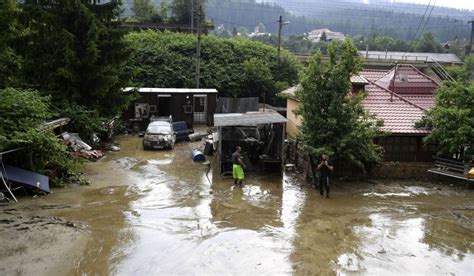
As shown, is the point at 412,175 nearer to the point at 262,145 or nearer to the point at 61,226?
the point at 262,145

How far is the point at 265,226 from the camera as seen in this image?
43.5ft

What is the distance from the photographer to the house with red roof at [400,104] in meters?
20.4

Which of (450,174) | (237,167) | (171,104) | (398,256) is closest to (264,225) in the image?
(398,256)

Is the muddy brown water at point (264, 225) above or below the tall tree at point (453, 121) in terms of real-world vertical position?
below

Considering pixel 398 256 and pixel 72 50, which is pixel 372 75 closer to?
pixel 72 50

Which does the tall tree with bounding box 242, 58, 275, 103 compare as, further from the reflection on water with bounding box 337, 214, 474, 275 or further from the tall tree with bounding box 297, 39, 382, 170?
the reflection on water with bounding box 337, 214, 474, 275

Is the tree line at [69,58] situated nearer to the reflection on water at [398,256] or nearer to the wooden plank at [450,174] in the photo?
the reflection on water at [398,256]

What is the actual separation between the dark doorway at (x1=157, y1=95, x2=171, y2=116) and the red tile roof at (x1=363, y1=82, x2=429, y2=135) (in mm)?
14821

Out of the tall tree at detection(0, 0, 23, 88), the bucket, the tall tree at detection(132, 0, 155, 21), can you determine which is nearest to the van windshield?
the bucket

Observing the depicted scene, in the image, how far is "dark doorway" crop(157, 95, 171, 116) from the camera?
108 ft

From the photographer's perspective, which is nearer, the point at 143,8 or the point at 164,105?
the point at 164,105

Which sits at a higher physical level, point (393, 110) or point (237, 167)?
point (393, 110)

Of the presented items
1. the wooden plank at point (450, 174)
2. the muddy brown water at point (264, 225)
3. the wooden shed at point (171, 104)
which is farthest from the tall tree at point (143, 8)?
the wooden plank at point (450, 174)

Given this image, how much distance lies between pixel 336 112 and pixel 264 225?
250 inches
